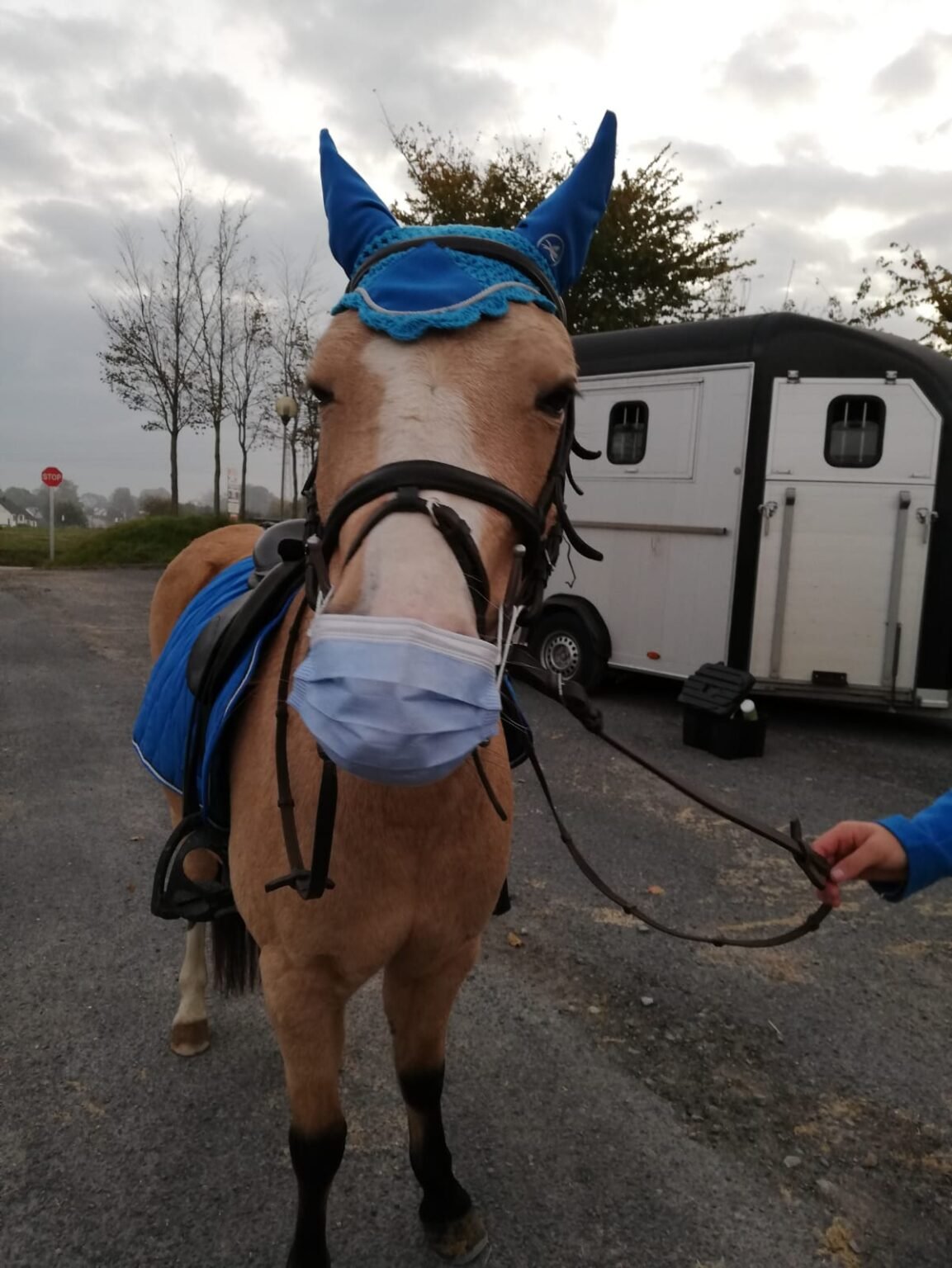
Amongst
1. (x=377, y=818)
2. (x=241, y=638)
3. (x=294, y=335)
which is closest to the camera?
(x=377, y=818)

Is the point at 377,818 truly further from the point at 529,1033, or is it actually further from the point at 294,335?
the point at 294,335

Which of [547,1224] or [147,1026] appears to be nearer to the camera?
[547,1224]

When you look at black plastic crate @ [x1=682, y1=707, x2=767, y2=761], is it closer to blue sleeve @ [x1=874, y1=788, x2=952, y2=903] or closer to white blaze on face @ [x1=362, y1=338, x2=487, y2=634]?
blue sleeve @ [x1=874, y1=788, x2=952, y2=903]

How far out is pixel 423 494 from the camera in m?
1.23

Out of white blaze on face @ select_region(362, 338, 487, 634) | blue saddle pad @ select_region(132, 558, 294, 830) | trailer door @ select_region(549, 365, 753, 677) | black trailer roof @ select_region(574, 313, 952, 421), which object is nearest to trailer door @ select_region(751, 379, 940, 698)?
black trailer roof @ select_region(574, 313, 952, 421)

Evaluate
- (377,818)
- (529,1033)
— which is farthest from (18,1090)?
(377,818)

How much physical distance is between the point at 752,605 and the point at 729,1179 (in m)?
5.48

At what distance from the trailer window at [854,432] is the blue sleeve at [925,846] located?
599 cm

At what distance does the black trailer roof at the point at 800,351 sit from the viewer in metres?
6.77

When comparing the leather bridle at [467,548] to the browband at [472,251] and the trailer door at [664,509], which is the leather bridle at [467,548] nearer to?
the browband at [472,251]

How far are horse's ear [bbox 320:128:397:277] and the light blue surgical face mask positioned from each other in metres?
1.09

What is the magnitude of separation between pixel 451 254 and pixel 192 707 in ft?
4.84

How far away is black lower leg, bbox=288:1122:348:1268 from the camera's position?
6.15ft

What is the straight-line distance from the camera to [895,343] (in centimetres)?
684
